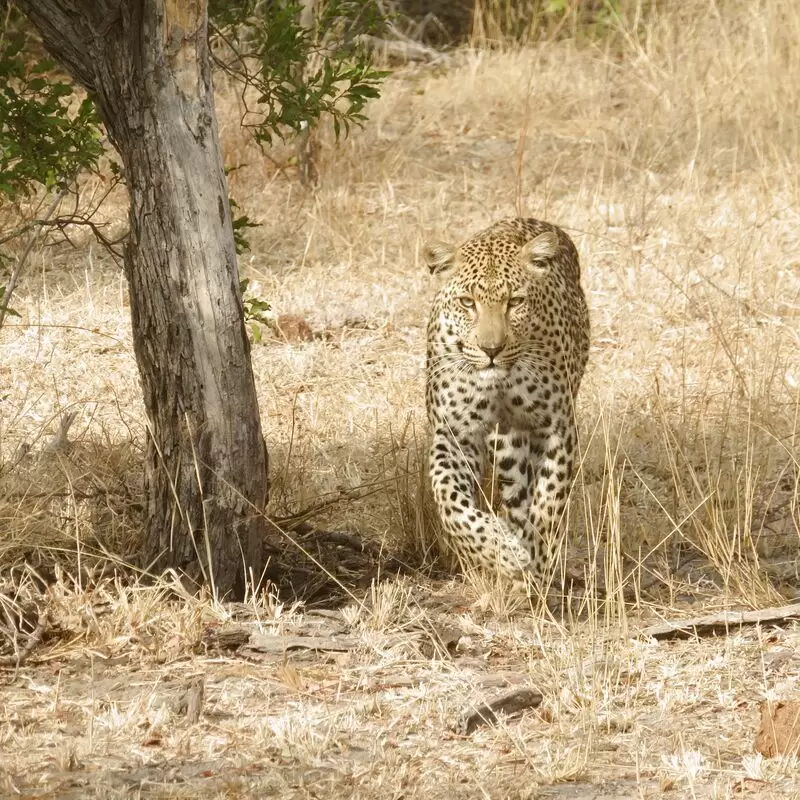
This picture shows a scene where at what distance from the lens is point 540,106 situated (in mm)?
12047

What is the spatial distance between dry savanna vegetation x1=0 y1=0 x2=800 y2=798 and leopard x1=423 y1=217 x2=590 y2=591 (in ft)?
0.53

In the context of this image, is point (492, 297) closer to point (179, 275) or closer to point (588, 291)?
point (179, 275)

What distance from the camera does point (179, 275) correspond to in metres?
4.82

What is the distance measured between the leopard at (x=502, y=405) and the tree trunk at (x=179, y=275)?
0.82m

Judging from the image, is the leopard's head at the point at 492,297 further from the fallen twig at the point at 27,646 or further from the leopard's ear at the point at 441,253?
the fallen twig at the point at 27,646

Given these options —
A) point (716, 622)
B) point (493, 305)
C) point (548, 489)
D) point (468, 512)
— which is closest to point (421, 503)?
point (468, 512)

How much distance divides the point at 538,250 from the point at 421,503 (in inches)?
41.9

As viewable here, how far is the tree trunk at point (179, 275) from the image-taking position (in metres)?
4.68

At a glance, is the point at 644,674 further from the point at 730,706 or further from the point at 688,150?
the point at 688,150

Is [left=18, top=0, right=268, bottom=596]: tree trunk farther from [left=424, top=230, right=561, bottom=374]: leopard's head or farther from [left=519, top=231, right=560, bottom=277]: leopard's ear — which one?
[left=519, top=231, right=560, bottom=277]: leopard's ear

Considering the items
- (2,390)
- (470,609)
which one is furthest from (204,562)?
(2,390)

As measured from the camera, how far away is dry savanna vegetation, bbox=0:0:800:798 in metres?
4.09

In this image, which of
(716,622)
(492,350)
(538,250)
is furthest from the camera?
(538,250)

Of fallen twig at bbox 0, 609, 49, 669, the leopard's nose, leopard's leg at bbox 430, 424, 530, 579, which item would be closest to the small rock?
leopard's leg at bbox 430, 424, 530, 579
